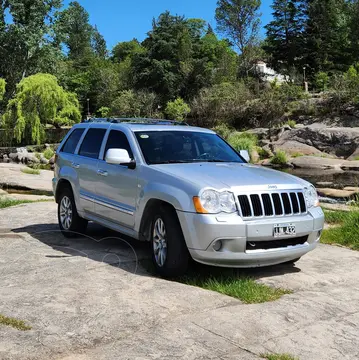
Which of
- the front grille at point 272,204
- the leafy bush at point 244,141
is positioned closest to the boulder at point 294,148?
the leafy bush at point 244,141

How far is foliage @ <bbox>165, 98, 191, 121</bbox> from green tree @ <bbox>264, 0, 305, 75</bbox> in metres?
12.7

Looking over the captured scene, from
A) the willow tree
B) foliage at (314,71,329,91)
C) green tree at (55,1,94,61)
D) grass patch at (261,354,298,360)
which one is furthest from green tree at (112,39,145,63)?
grass patch at (261,354,298,360)

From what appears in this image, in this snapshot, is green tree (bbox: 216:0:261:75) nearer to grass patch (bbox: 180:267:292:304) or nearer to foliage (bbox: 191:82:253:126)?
foliage (bbox: 191:82:253:126)

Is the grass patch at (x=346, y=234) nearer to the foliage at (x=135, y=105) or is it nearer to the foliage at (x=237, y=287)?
the foliage at (x=237, y=287)

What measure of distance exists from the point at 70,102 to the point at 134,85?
1158 cm

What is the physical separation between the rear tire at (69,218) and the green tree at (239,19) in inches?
2274

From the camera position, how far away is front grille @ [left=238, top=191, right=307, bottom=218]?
509 cm

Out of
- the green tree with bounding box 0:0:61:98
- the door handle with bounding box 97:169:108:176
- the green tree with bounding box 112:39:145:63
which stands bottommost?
the door handle with bounding box 97:169:108:176

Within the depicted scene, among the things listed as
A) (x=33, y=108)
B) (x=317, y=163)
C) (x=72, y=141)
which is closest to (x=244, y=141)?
(x=317, y=163)

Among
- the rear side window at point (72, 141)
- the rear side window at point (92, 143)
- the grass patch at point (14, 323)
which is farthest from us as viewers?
the rear side window at point (72, 141)

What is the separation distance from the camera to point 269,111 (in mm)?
40000

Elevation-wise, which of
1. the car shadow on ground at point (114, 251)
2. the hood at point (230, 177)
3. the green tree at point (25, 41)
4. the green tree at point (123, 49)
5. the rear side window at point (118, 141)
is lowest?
the car shadow on ground at point (114, 251)

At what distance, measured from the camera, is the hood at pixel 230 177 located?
519 cm

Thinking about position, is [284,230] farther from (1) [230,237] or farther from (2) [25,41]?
(2) [25,41]
